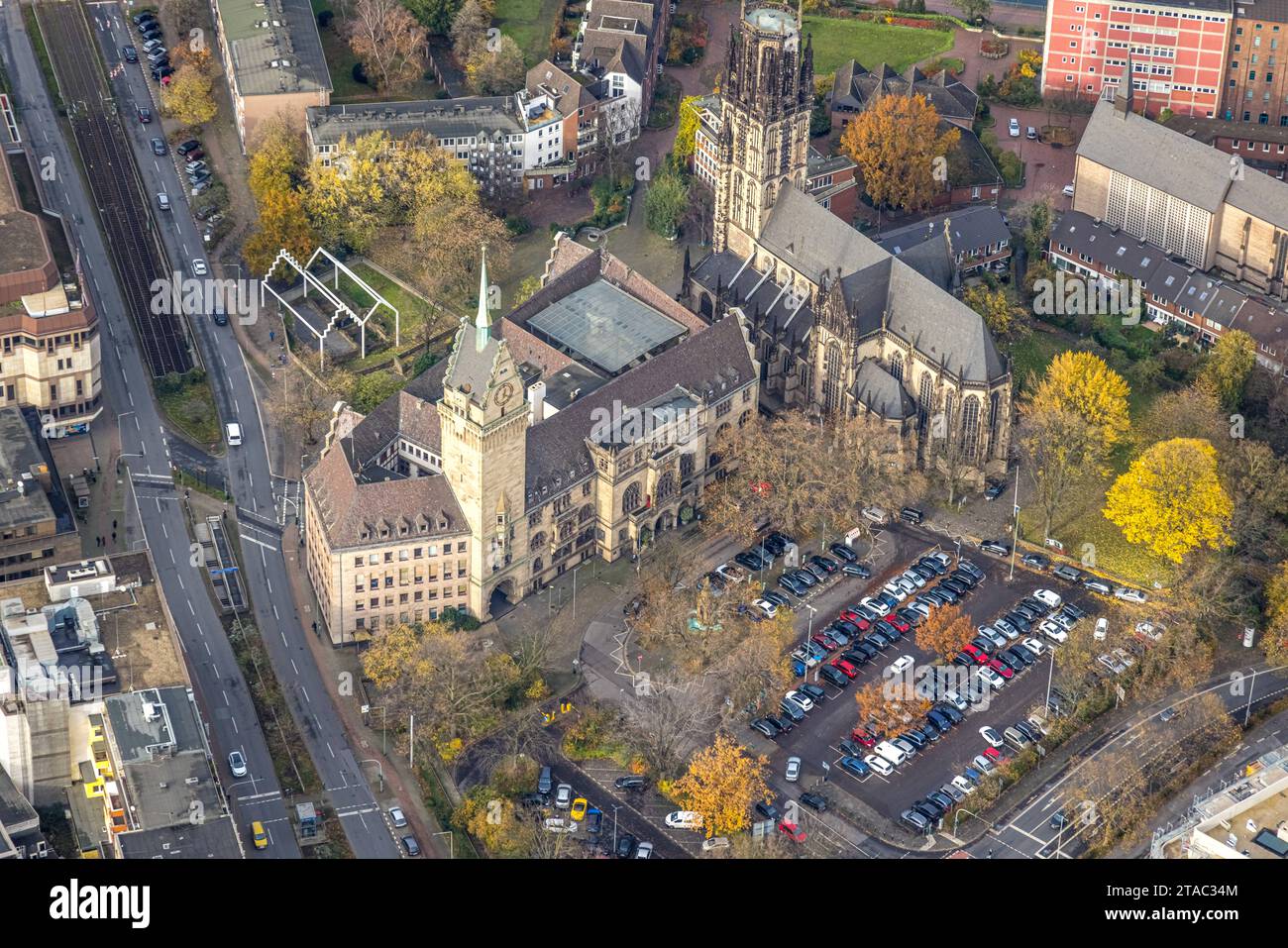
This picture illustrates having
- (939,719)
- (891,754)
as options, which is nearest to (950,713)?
(939,719)

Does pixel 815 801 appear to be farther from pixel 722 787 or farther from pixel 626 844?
pixel 626 844

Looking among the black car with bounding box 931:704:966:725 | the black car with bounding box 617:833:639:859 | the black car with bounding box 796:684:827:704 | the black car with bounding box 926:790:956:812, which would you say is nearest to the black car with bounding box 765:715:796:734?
the black car with bounding box 796:684:827:704

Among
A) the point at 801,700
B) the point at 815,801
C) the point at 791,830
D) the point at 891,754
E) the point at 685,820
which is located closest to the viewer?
the point at 791,830

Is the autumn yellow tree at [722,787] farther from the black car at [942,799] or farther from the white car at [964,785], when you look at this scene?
the white car at [964,785]

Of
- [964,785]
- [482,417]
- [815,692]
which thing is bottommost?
[964,785]

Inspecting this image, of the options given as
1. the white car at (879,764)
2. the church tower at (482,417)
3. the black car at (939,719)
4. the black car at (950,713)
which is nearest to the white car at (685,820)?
the white car at (879,764)

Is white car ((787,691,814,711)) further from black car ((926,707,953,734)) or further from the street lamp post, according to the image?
the street lamp post
